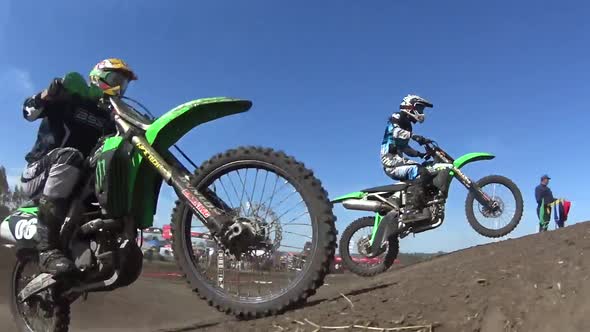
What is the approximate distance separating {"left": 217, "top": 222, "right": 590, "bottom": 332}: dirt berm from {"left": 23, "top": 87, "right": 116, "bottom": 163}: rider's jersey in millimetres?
2139

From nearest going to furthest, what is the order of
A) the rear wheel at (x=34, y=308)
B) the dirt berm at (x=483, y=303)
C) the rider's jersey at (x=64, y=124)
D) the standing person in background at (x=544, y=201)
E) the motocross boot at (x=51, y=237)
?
the dirt berm at (x=483, y=303)
the motocross boot at (x=51, y=237)
the rider's jersey at (x=64, y=124)
the rear wheel at (x=34, y=308)
the standing person in background at (x=544, y=201)

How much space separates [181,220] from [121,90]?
1400 millimetres

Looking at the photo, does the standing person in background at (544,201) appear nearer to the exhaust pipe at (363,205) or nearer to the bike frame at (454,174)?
the bike frame at (454,174)

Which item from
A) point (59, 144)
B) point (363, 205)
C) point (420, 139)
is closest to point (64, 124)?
point (59, 144)

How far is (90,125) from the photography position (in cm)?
430

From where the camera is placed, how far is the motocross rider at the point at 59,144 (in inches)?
148

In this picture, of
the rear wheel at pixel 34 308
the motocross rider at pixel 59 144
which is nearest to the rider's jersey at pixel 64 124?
the motocross rider at pixel 59 144

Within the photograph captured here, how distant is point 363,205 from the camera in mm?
8484

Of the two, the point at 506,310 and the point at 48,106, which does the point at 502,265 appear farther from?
the point at 48,106

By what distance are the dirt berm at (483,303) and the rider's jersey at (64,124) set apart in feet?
7.02

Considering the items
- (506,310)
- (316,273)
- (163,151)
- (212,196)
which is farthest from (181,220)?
(506,310)

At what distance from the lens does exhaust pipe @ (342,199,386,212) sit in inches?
329

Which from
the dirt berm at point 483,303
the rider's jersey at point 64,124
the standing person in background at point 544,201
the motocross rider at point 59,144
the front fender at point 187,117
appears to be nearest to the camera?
the dirt berm at point 483,303

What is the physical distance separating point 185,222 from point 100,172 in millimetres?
751
